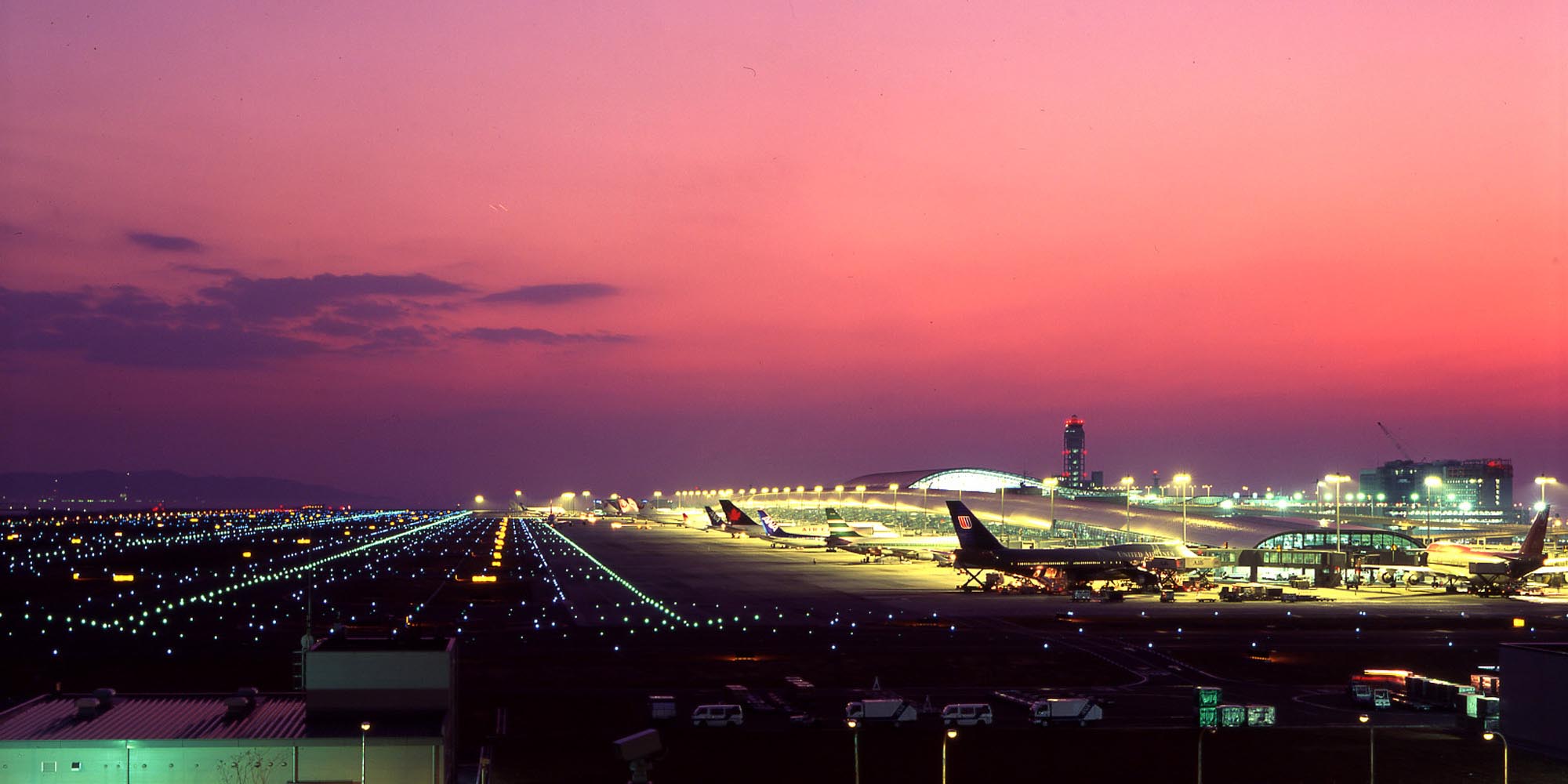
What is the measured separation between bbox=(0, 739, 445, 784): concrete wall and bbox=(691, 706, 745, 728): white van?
12431 mm

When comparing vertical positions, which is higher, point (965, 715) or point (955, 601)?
point (965, 715)

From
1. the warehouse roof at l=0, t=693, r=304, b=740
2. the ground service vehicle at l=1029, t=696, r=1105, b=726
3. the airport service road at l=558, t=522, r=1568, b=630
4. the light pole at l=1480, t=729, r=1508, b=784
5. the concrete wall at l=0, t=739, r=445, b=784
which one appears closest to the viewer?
the light pole at l=1480, t=729, r=1508, b=784

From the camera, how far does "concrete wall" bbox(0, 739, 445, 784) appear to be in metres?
28.6

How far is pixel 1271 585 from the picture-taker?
103562 millimetres

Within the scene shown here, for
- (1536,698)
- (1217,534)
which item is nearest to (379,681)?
(1536,698)

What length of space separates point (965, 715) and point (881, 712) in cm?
264

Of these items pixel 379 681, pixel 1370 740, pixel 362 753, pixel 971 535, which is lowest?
pixel 1370 740

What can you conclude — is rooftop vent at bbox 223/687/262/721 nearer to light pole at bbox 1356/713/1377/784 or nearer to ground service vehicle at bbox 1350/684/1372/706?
light pole at bbox 1356/713/1377/784

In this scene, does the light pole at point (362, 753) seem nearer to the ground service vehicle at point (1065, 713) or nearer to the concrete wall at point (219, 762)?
the concrete wall at point (219, 762)

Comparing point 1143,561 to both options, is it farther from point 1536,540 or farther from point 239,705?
point 239,705

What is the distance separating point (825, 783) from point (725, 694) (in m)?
13.7

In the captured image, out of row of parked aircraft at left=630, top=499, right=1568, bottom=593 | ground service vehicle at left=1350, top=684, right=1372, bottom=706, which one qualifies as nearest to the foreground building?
ground service vehicle at left=1350, top=684, right=1372, bottom=706

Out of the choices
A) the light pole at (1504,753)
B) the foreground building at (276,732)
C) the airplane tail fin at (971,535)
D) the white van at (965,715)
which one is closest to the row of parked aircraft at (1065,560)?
the airplane tail fin at (971,535)

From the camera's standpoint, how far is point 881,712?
42188 millimetres
